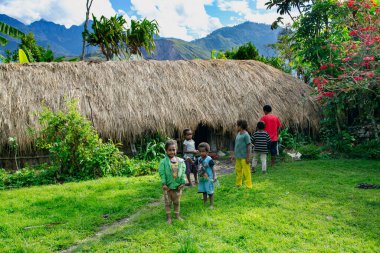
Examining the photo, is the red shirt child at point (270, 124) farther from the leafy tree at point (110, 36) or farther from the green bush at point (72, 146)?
the leafy tree at point (110, 36)

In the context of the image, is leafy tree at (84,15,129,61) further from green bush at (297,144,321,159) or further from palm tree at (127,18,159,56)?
green bush at (297,144,321,159)

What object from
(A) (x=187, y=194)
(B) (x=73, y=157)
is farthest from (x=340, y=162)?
(B) (x=73, y=157)

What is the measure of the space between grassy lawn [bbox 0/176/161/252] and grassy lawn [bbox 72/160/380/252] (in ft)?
1.75

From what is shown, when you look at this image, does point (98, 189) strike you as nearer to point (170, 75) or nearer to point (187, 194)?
point (187, 194)

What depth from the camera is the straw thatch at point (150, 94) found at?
373 inches

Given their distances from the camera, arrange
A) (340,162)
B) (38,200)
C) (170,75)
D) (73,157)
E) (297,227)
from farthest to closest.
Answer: (170,75) < (340,162) < (73,157) < (38,200) < (297,227)

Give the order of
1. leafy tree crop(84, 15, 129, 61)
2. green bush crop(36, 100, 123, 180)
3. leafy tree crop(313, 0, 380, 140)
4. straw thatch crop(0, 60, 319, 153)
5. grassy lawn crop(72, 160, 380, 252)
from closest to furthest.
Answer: grassy lawn crop(72, 160, 380, 252), green bush crop(36, 100, 123, 180), leafy tree crop(313, 0, 380, 140), straw thatch crop(0, 60, 319, 153), leafy tree crop(84, 15, 129, 61)

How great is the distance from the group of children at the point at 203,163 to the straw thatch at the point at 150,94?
293 centimetres

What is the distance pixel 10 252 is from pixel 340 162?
27.2 feet

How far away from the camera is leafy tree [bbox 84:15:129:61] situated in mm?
16641

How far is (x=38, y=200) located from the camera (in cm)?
605

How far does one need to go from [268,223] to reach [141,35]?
15.2 meters

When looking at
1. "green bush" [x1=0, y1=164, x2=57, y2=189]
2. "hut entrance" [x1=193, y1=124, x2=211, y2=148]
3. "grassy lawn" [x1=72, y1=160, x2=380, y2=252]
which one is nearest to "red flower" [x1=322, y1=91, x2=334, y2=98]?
"grassy lawn" [x1=72, y1=160, x2=380, y2=252]

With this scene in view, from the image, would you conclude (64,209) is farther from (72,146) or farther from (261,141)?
(261,141)
